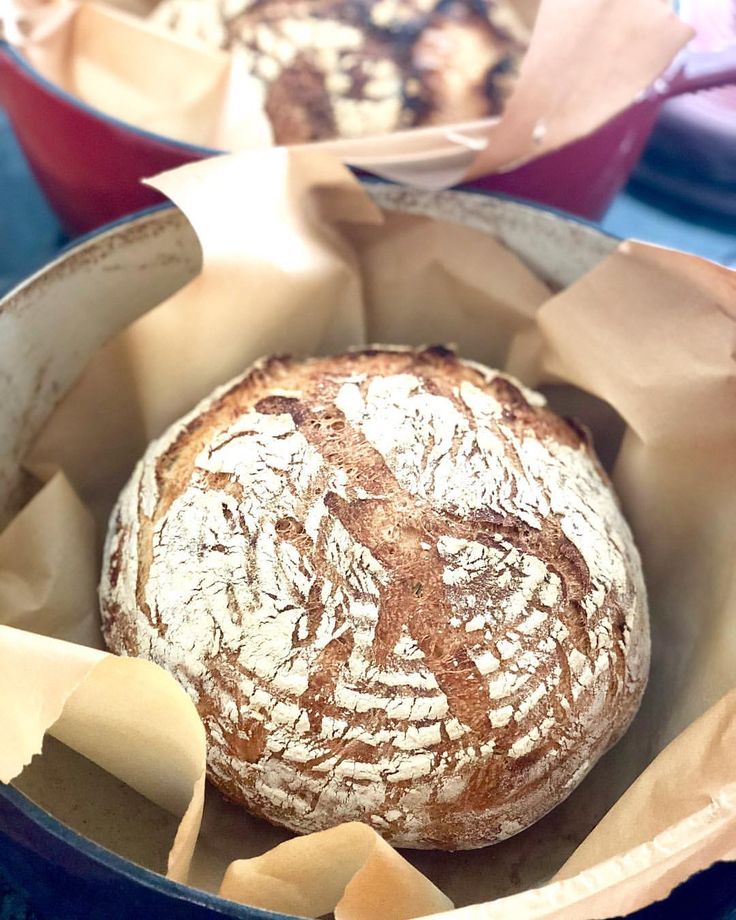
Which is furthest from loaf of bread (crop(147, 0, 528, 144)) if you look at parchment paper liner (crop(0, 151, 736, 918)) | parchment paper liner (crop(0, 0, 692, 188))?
parchment paper liner (crop(0, 151, 736, 918))

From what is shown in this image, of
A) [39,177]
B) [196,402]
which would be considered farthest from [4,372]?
[39,177]

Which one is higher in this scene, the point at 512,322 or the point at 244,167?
the point at 244,167

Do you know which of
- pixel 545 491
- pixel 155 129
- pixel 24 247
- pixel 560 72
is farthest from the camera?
pixel 24 247

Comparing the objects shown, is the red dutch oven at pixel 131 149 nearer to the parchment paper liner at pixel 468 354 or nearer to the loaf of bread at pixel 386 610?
the parchment paper liner at pixel 468 354

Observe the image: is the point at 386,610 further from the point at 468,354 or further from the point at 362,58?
the point at 362,58

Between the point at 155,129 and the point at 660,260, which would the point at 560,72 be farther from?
the point at 155,129

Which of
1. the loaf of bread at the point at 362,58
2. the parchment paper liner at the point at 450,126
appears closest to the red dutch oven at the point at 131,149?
the parchment paper liner at the point at 450,126
